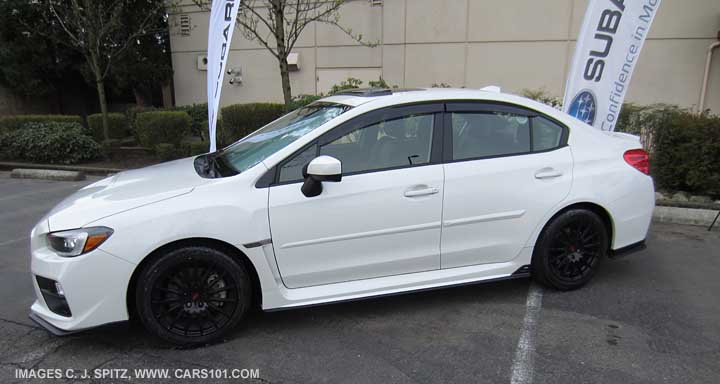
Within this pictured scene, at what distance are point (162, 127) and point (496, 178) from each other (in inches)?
320

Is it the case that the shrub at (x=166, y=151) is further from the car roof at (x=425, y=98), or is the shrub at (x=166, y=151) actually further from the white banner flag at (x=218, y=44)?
the car roof at (x=425, y=98)

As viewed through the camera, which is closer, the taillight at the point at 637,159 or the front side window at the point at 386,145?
the front side window at the point at 386,145

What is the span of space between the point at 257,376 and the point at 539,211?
2.32 meters

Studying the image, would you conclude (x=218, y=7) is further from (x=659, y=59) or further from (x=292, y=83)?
(x=659, y=59)

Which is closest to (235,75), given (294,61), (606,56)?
(294,61)

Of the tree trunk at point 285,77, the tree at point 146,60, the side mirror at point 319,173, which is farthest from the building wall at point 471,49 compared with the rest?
the side mirror at point 319,173

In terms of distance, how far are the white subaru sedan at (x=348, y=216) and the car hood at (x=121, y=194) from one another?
15 millimetres

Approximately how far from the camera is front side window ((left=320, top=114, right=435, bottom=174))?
3.42 meters

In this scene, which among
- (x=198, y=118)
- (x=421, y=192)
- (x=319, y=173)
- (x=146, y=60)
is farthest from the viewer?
(x=146, y=60)

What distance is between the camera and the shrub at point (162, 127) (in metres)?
9.89

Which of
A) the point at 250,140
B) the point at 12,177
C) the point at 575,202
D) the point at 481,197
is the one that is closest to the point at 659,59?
the point at 575,202

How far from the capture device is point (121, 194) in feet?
10.6

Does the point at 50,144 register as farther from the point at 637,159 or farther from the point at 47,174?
the point at 637,159

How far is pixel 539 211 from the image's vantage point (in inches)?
146
